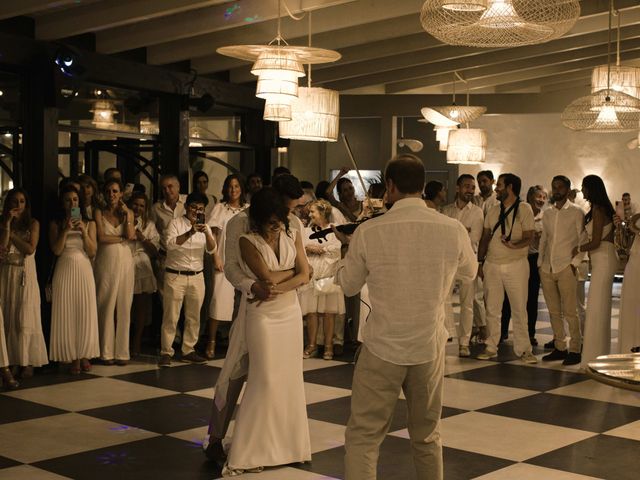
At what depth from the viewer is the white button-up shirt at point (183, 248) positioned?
793 centimetres

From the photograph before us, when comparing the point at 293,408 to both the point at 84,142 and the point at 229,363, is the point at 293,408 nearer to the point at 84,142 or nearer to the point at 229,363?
the point at 229,363

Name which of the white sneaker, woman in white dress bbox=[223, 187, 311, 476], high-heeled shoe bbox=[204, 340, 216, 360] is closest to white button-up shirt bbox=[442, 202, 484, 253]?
the white sneaker

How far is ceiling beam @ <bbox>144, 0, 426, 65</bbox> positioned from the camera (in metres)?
8.69


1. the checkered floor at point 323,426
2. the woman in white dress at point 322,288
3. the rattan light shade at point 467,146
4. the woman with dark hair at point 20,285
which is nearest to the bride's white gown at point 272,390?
the checkered floor at point 323,426

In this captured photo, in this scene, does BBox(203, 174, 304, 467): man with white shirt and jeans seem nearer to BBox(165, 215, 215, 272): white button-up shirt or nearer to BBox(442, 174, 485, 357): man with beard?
BBox(165, 215, 215, 272): white button-up shirt

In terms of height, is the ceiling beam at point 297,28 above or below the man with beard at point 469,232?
above

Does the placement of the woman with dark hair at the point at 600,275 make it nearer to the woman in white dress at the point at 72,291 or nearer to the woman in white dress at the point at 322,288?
the woman in white dress at the point at 322,288

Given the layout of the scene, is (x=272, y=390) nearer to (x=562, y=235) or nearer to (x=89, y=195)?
(x=89, y=195)

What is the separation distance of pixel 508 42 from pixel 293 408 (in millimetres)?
2535

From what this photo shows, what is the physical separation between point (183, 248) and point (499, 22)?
3554 millimetres

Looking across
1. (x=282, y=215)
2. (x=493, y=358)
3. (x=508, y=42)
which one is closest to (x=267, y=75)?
(x=508, y=42)

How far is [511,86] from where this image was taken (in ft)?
48.1

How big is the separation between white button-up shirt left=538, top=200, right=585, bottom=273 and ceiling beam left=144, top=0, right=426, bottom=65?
216 cm

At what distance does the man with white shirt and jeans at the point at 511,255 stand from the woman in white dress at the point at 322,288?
1293mm
